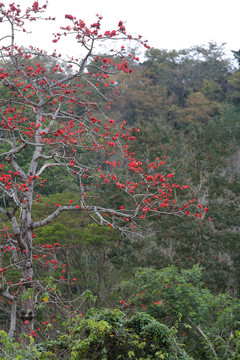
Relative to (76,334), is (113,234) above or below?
below

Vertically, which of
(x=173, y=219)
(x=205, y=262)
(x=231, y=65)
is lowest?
(x=205, y=262)

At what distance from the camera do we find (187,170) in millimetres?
13352

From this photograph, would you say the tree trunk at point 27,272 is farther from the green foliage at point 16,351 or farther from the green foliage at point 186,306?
the green foliage at point 186,306

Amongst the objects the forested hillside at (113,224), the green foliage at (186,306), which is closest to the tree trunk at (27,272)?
the forested hillside at (113,224)

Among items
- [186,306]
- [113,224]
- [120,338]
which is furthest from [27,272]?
[186,306]

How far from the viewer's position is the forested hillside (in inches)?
155

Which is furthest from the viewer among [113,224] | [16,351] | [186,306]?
[186,306]

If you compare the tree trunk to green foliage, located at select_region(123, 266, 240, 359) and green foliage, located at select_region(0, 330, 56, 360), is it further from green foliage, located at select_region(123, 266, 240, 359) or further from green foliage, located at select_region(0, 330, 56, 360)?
green foliage, located at select_region(123, 266, 240, 359)

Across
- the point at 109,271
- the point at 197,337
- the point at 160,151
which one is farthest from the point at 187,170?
the point at 197,337

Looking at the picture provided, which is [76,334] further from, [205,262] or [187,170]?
[187,170]

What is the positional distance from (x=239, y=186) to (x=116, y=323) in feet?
31.8

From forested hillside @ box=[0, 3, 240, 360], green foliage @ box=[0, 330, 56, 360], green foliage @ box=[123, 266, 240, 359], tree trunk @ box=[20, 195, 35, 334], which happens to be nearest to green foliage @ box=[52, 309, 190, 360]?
forested hillside @ box=[0, 3, 240, 360]

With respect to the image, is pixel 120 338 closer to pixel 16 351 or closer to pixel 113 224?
pixel 16 351

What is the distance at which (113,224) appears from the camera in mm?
5676
